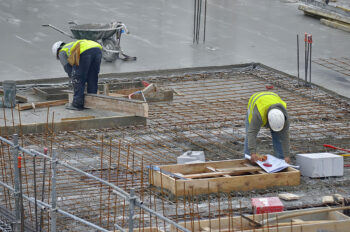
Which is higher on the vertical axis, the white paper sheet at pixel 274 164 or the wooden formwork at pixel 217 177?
the white paper sheet at pixel 274 164

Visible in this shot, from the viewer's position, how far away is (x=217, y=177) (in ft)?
29.1

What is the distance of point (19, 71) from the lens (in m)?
14.7

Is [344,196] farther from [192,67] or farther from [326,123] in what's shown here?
[192,67]

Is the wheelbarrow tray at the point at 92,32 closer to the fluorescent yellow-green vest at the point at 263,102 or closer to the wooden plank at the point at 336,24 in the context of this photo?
the fluorescent yellow-green vest at the point at 263,102

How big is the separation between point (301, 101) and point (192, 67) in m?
2.98

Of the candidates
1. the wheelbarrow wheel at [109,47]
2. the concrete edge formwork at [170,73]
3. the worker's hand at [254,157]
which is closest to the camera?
the worker's hand at [254,157]

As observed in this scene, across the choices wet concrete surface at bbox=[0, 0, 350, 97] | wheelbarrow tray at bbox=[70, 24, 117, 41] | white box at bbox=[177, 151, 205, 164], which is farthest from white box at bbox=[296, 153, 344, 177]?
wheelbarrow tray at bbox=[70, 24, 117, 41]

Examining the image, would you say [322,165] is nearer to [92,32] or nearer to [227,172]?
[227,172]

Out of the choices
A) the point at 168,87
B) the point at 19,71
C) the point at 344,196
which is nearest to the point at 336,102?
the point at 168,87

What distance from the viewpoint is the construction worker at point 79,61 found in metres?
11.5

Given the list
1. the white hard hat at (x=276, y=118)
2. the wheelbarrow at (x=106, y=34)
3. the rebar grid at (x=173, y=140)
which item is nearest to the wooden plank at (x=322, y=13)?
the rebar grid at (x=173, y=140)

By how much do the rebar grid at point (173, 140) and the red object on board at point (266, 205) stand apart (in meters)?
0.42

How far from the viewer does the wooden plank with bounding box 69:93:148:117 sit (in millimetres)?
11258

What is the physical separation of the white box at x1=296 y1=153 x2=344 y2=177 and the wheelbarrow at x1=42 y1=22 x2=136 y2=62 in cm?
704
